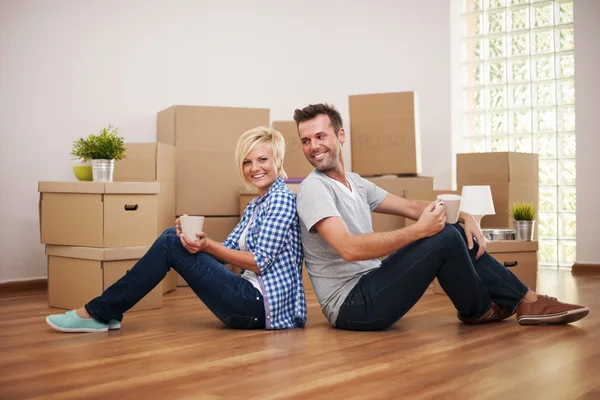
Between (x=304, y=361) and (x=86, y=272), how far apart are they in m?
1.34

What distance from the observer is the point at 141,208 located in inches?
111

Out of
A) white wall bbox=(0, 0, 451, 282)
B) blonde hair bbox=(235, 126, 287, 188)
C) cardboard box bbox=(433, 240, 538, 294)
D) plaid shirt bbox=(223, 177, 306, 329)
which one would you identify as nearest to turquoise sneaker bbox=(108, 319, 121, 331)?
plaid shirt bbox=(223, 177, 306, 329)

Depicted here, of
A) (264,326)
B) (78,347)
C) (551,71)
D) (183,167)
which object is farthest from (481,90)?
(78,347)

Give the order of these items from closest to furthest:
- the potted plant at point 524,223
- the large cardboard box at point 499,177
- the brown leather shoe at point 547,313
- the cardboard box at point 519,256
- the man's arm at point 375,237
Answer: the man's arm at point 375,237
the brown leather shoe at point 547,313
the cardboard box at point 519,256
the potted plant at point 524,223
the large cardboard box at point 499,177

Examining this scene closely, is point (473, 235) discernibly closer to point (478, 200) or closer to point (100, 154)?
point (478, 200)

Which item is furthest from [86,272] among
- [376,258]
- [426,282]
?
[426,282]

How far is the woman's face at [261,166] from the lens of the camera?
2219 mm

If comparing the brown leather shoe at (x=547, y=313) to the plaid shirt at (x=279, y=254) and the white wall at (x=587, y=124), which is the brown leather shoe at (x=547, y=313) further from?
the white wall at (x=587, y=124)

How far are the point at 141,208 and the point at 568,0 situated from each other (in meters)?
3.24

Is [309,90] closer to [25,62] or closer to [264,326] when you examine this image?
[25,62]

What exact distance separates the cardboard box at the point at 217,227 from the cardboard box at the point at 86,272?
73 centimetres

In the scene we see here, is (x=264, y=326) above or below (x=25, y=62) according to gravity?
below

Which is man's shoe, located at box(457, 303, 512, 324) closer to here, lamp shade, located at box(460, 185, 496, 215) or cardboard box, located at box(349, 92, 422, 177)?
lamp shade, located at box(460, 185, 496, 215)

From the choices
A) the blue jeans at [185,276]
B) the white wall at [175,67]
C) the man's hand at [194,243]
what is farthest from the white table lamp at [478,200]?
the man's hand at [194,243]
